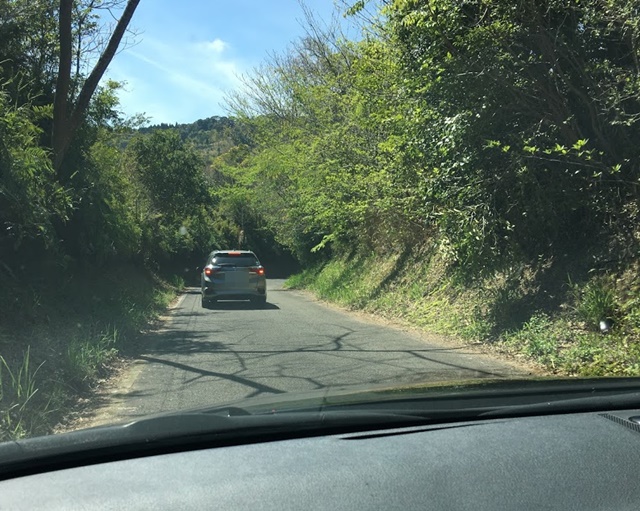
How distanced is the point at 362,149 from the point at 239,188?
18.3 meters

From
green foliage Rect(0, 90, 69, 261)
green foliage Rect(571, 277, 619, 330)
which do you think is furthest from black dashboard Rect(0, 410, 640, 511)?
green foliage Rect(0, 90, 69, 261)

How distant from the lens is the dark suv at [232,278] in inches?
682

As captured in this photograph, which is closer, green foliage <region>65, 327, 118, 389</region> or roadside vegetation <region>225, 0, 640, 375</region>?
green foliage <region>65, 327, 118, 389</region>

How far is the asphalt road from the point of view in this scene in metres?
6.68

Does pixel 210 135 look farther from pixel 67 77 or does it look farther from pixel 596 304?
pixel 596 304

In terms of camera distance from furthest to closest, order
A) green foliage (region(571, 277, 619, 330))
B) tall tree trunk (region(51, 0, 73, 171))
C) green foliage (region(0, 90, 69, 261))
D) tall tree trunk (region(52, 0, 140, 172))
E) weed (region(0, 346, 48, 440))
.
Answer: tall tree trunk (region(52, 0, 140, 172)) → tall tree trunk (region(51, 0, 73, 171)) → green foliage (region(0, 90, 69, 261)) → green foliage (region(571, 277, 619, 330)) → weed (region(0, 346, 48, 440))

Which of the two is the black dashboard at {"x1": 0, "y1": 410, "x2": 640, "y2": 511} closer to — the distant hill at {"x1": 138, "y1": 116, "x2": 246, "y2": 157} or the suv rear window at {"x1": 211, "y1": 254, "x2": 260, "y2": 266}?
the suv rear window at {"x1": 211, "y1": 254, "x2": 260, "y2": 266}

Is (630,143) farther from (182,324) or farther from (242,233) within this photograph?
(242,233)

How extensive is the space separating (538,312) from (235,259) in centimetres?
967

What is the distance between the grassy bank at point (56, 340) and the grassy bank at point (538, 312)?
5.97 meters

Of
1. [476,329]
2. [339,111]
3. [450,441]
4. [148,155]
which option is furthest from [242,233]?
[450,441]

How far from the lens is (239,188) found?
1417 inches

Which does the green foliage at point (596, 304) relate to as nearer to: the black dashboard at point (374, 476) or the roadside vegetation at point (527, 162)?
the roadside vegetation at point (527, 162)

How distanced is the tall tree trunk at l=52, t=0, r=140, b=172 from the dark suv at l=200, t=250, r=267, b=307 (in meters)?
6.57
